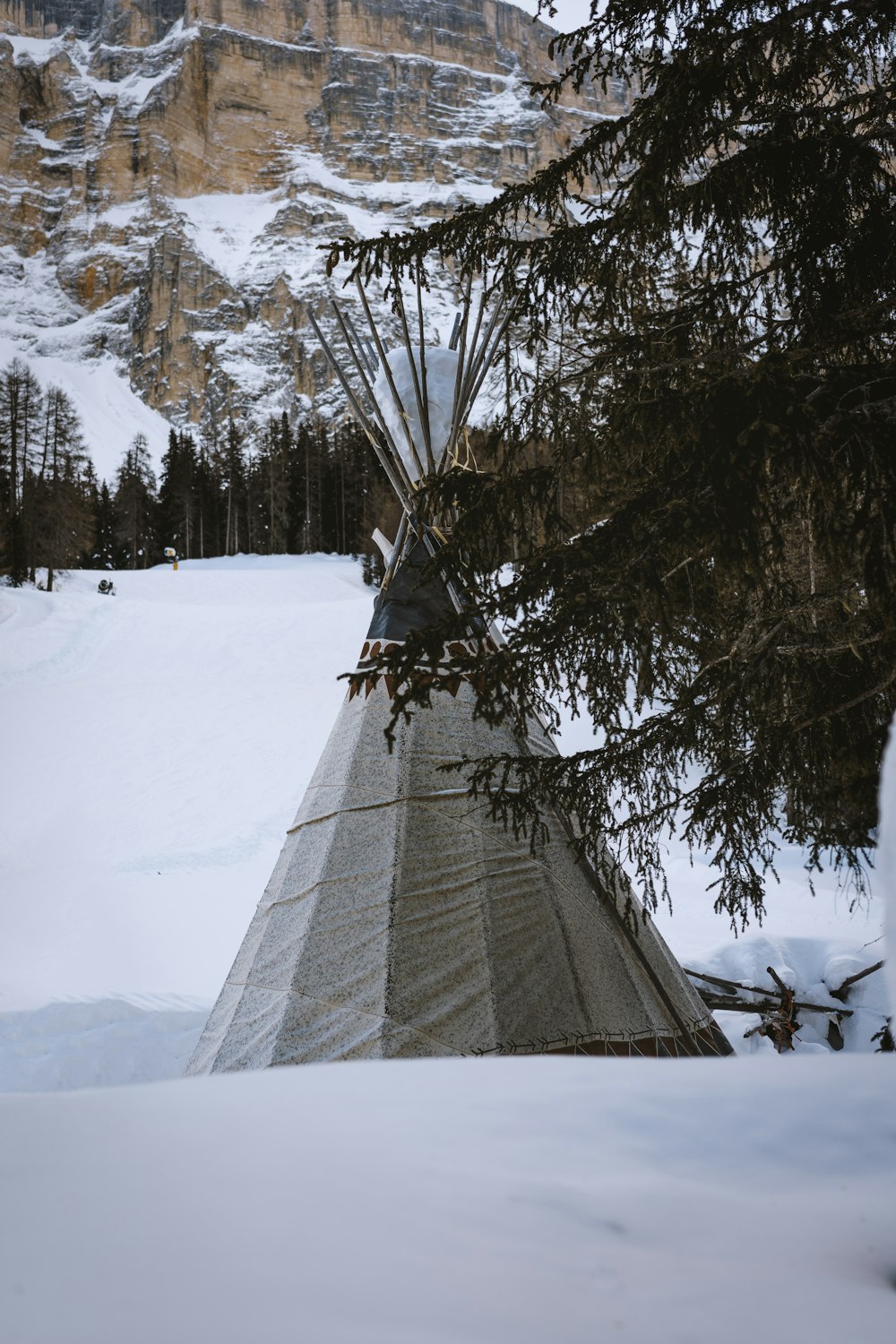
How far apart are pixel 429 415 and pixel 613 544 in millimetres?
2281

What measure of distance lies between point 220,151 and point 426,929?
14350cm

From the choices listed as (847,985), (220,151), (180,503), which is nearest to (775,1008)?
(847,985)

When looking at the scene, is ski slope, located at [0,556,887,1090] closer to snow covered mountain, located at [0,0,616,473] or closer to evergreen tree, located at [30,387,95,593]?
evergreen tree, located at [30,387,95,593]

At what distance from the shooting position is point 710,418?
216cm

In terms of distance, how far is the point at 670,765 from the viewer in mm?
3061

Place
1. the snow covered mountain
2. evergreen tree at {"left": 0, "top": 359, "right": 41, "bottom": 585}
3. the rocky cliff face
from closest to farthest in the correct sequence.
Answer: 1. evergreen tree at {"left": 0, "top": 359, "right": 41, "bottom": 585}
2. the snow covered mountain
3. the rocky cliff face

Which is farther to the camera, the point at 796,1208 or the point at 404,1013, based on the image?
the point at 404,1013

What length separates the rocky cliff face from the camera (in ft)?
342

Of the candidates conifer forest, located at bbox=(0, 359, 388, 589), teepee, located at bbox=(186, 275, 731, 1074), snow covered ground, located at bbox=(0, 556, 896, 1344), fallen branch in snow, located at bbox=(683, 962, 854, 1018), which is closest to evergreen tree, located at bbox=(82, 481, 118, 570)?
conifer forest, located at bbox=(0, 359, 388, 589)

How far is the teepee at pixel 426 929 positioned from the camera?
2873 mm

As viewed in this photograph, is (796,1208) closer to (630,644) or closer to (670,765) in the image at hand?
(630,644)

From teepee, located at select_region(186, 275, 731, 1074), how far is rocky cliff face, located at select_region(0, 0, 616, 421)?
102999 mm

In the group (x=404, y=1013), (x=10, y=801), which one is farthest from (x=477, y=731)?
(x=10, y=801)

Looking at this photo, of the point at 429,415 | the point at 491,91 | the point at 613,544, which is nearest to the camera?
the point at 613,544
